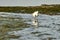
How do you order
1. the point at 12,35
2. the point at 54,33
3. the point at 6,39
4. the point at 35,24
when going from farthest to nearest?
the point at 35,24 → the point at 54,33 → the point at 12,35 → the point at 6,39

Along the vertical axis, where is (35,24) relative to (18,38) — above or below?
below

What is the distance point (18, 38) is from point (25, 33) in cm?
252

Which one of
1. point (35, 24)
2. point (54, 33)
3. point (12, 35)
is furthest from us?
point (35, 24)

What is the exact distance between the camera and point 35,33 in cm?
2356

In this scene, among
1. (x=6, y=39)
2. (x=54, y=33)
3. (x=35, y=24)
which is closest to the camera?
(x=6, y=39)

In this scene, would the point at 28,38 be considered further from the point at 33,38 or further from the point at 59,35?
the point at 59,35

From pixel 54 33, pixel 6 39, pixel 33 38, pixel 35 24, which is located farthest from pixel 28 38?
pixel 35 24

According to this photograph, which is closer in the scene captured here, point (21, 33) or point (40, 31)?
point (21, 33)

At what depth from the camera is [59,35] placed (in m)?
22.2

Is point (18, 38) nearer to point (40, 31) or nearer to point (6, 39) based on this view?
point (6, 39)

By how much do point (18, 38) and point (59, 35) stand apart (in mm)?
3674

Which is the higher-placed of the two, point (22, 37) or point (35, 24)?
point (22, 37)

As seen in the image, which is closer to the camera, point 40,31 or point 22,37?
point 22,37

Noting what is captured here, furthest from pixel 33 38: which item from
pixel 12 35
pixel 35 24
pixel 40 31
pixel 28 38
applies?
pixel 35 24
